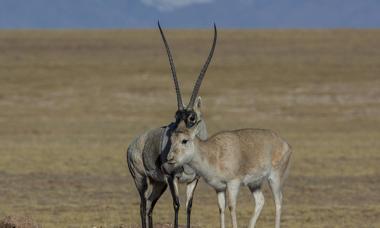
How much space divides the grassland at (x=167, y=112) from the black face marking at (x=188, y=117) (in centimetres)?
555

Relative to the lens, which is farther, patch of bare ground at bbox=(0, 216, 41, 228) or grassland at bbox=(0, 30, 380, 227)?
grassland at bbox=(0, 30, 380, 227)

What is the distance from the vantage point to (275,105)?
55.3 meters

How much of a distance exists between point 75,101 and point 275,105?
10674 mm

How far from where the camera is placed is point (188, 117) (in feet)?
43.7

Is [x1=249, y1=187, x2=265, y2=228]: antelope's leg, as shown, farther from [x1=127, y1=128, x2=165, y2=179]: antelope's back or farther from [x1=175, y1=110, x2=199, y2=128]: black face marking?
[x1=175, y1=110, x2=199, y2=128]: black face marking

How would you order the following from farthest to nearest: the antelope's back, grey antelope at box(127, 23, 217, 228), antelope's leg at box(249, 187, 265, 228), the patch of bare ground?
antelope's leg at box(249, 187, 265, 228) < the patch of bare ground < the antelope's back < grey antelope at box(127, 23, 217, 228)

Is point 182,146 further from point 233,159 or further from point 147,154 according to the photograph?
point 147,154

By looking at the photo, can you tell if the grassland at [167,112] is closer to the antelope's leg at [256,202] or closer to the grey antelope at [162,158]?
the grey antelope at [162,158]

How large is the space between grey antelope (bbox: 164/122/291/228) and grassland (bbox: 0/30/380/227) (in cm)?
420

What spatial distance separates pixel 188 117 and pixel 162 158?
3.07 feet

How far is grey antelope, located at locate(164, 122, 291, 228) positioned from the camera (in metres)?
13.3

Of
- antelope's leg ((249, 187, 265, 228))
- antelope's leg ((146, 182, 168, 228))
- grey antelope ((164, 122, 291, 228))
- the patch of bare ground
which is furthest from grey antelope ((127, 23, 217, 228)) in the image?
the patch of bare ground

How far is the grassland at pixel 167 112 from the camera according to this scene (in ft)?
78.7

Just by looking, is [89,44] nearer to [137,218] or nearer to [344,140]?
[344,140]
